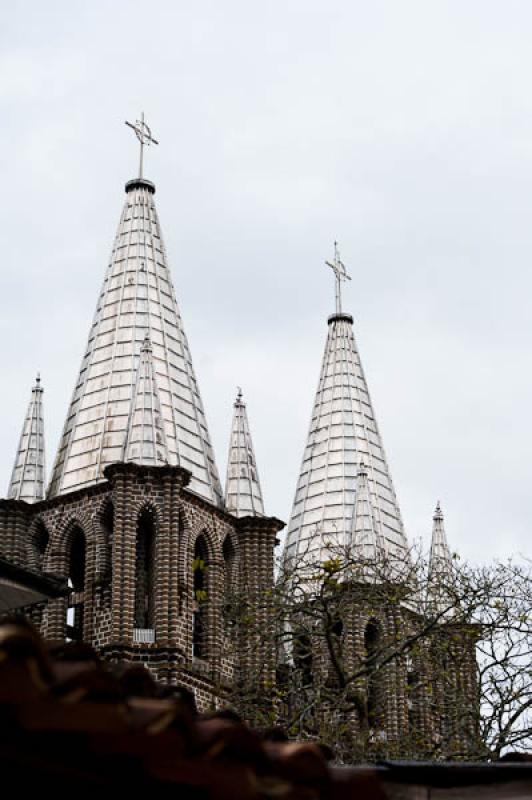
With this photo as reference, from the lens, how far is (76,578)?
37.1m

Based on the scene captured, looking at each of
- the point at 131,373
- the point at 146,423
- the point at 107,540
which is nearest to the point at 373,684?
the point at 107,540

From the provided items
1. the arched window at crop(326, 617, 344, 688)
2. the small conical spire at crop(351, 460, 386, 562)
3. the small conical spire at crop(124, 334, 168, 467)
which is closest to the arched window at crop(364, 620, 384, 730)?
the arched window at crop(326, 617, 344, 688)

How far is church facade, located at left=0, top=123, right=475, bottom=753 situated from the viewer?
1356 inches

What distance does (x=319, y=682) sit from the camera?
24078mm

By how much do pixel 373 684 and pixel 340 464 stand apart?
1667 centimetres

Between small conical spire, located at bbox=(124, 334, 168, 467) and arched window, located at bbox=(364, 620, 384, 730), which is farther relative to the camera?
small conical spire, located at bbox=(124, 334, 168, 467)

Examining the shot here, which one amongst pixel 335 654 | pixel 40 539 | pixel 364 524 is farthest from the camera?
pixel 364 524

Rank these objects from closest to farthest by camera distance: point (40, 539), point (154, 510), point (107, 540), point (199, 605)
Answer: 1. point (154, 510)
2. point (107, 540)
3. point (199, 605)
4. point (40, 539)

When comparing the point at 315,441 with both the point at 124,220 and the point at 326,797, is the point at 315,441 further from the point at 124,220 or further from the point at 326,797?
the point at 326,797

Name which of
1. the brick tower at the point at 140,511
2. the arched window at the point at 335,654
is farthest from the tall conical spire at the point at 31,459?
the arched window at the point at 335,654

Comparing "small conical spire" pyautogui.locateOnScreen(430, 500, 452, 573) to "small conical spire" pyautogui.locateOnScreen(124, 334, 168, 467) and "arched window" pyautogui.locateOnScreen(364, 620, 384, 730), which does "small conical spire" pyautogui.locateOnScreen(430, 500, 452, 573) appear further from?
"small conical spire" pyautogui.locateOnScreen(124, 334, 168, 467)

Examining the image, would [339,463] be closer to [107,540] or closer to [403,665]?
[107,540]

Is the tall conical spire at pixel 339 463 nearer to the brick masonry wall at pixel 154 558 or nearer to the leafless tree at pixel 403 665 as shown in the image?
the brick masonry wall at pixel 154 558

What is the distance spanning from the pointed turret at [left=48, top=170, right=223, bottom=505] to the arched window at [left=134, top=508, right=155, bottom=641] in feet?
5.09
